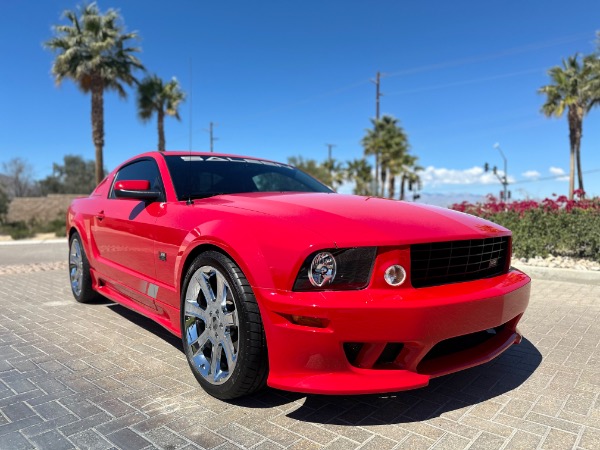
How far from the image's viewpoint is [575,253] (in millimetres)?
7648

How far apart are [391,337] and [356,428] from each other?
0.55 m

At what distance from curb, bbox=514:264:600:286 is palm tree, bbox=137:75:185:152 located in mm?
22637

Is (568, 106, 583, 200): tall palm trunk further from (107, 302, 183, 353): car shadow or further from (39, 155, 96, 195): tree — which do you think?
(39, 155, 96, 195): tree

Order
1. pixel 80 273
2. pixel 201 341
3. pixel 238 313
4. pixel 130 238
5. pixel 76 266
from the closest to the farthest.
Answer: pixel 238 313 < pixel 201 341 < pixel 130 238 < pixel 80 273 < pixel 76 266

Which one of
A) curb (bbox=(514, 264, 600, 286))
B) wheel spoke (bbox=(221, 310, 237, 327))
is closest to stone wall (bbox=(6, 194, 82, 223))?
curb (bbox=(514, 264, 600, 286))

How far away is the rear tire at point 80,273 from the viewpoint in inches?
189

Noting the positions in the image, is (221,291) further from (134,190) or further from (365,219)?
(134,190)

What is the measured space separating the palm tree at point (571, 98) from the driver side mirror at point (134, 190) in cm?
2959

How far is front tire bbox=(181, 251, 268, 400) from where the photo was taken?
7.59 feet

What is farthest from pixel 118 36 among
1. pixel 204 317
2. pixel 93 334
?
pixel 204 317

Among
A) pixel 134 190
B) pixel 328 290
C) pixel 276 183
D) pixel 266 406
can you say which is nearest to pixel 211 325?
pixel 266 406

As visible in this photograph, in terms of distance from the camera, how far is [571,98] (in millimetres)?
27625

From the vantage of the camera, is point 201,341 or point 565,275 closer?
point 201,341

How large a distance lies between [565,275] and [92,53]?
21.0 m
